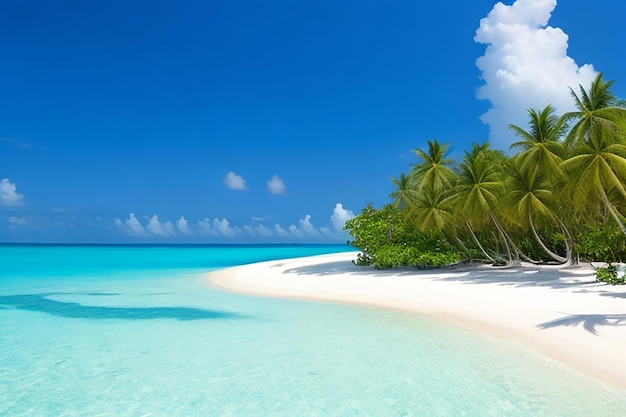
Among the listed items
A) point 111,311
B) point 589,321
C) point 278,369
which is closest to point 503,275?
point 589,321

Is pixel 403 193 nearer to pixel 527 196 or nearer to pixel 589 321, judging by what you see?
pixel 527 196

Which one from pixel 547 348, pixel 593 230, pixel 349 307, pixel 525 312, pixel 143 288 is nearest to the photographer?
pixel 547 348

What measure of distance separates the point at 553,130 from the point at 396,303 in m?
10.2

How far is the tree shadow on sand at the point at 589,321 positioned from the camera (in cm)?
834

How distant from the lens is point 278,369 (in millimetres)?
7016

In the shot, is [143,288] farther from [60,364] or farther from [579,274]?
[579,274]

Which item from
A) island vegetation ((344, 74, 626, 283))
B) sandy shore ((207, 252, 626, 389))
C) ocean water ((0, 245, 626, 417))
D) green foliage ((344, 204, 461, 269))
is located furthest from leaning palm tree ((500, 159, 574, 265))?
ocean water ((0, 245, 626, 417))

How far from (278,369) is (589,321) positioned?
6082 millimetres

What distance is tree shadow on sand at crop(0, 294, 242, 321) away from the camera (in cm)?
1201

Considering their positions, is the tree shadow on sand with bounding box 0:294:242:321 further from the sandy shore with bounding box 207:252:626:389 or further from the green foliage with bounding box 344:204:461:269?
the green foliage with bounding box 344:204:461:269

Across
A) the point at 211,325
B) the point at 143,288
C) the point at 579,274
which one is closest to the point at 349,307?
the point at 211,325

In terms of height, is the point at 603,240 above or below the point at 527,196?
below

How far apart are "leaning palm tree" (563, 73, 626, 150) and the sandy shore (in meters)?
4.52

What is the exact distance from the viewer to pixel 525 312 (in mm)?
10188
